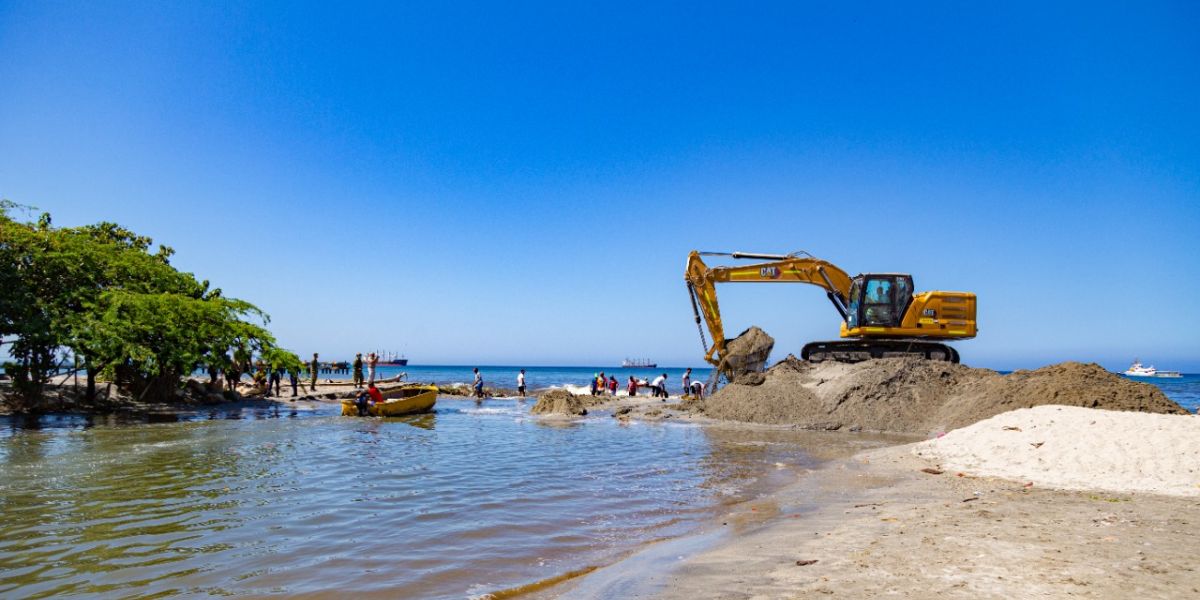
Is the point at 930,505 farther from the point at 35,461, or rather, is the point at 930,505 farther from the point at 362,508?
the point at 35,461

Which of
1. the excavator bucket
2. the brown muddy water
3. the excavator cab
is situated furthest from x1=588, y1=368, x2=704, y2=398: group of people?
the brown muddy water

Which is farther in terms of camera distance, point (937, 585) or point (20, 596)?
point (20, 596)

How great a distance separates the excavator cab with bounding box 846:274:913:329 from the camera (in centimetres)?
2317

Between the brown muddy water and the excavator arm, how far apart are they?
8.35m

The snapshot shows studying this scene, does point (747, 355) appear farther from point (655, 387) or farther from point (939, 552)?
point (939, 552)

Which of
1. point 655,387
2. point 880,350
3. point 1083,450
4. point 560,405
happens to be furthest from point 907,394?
point 655,387

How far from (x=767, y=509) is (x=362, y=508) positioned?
552 centimetres

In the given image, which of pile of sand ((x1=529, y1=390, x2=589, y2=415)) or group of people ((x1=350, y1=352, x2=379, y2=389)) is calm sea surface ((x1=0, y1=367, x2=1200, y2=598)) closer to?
pile of sand ((x1=529, y1=390, x2=589, y2=415))

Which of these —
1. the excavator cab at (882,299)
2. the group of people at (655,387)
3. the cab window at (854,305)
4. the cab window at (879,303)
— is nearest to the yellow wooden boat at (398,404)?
the group of people at (655,387)

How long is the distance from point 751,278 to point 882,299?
499 centimetres

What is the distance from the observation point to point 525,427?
807 inches

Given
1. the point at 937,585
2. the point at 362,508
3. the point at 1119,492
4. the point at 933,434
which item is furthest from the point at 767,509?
the point at 933,434

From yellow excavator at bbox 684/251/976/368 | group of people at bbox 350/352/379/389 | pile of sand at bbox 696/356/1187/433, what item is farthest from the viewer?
group of people at bbox 350/352/379/389

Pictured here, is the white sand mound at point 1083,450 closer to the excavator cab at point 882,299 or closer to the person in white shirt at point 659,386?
the excavator cab at point 882,299
